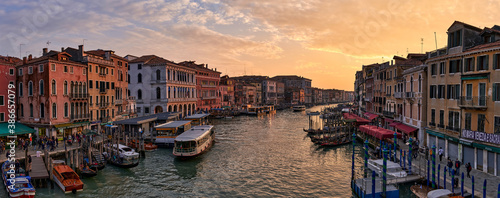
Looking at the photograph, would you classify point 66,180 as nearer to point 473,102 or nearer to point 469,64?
point 473,102

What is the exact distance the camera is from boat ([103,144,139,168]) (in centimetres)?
2612

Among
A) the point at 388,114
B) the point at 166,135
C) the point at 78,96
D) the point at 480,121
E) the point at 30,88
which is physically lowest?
the point at 166,135

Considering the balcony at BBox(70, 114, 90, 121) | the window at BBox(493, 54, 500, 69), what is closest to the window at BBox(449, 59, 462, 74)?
the window at BBox(493, 54, 500, 69)

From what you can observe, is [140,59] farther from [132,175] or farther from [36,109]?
[132,175]

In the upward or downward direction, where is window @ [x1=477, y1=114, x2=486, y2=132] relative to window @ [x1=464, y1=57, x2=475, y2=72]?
downward

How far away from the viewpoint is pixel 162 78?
58.1 meters

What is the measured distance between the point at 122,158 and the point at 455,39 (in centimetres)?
2839

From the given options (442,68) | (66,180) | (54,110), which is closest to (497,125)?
(442,68)

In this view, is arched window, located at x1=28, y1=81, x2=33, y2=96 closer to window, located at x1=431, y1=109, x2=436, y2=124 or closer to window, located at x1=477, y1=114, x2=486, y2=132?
window, located at x1=431, y1=109, x2=436, y2=124

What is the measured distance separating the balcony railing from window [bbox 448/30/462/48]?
4.35 metres

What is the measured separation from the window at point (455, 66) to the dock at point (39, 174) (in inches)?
1157

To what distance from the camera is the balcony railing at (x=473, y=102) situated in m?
20.0

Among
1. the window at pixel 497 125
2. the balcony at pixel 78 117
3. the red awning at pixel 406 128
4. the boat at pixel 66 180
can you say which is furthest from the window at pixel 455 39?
the balcony at pixel 78 117

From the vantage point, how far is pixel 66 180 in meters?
20.0
